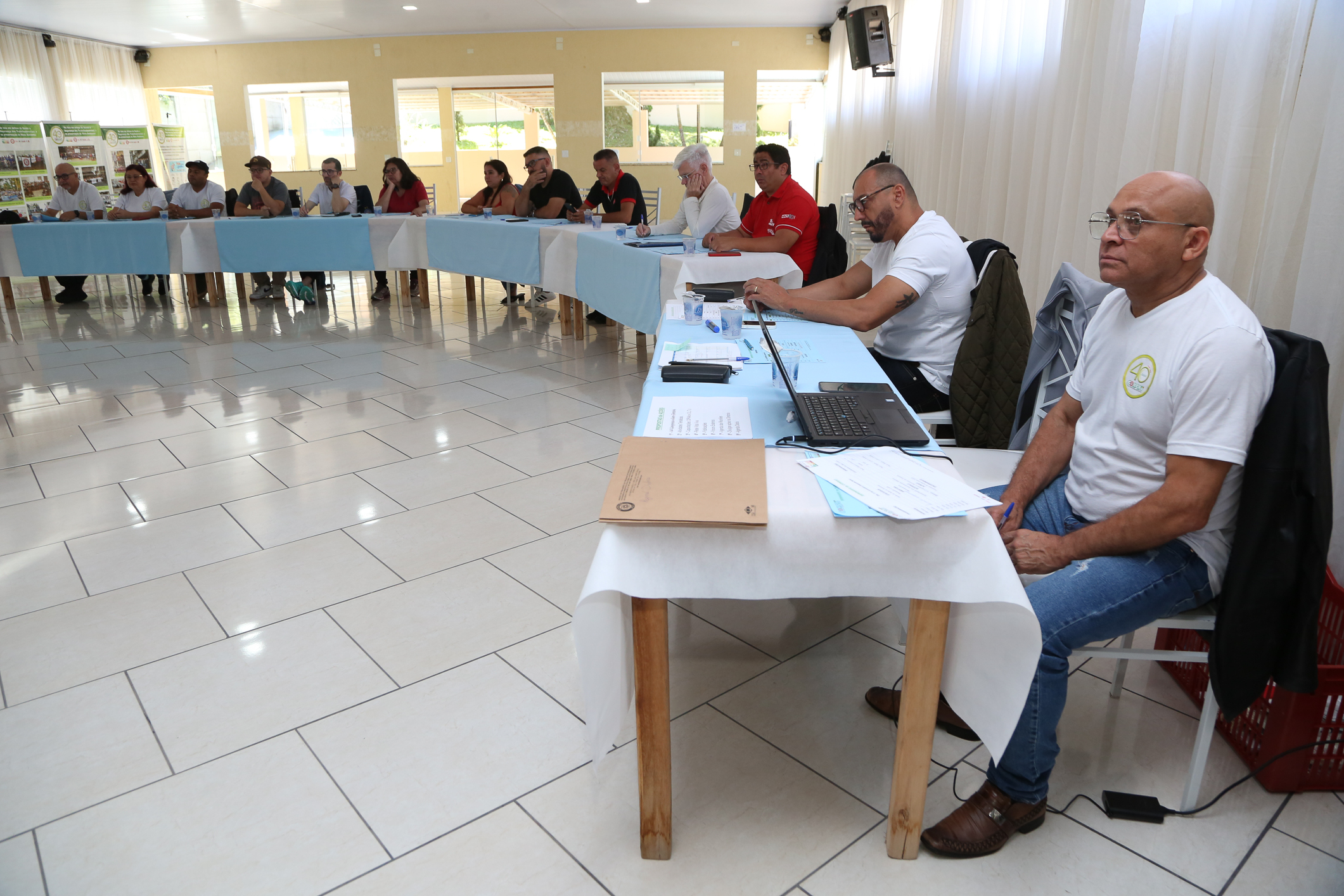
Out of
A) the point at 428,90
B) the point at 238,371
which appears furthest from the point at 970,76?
the point at 428,90

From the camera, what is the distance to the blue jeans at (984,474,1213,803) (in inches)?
54.6

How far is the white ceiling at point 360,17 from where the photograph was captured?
9.09 metres

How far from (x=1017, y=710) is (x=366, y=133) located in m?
13.1

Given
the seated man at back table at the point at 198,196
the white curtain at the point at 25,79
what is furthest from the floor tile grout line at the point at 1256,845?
the white curtain at the point at 25,79

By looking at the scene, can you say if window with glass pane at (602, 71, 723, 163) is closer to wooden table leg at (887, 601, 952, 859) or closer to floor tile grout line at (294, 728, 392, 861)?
floor tile grout line at (294, 728, 392, 861)

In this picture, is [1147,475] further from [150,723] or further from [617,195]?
[617,195]

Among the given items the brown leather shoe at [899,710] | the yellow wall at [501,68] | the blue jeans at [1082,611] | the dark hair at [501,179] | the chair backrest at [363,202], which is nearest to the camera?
the blue jeans at [1082,611]

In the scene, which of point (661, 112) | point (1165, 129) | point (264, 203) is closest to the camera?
point (1165, 129)

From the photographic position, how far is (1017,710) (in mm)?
1254

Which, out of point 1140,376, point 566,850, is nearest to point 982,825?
point 566,850

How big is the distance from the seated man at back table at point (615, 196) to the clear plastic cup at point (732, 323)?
11.7 ft

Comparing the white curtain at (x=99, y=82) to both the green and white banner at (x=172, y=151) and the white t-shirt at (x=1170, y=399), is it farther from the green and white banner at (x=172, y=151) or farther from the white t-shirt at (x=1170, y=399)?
the white t-shirt at (x=1170, y=399)

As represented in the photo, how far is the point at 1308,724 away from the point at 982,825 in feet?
2.21

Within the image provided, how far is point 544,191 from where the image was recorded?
6.52m
